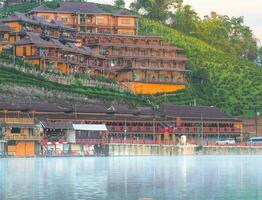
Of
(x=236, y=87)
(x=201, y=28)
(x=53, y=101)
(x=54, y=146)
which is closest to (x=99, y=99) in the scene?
(x=53, y=101)

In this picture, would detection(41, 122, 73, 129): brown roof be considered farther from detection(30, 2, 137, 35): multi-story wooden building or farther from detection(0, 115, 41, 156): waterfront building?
detection(30, 2, 137, 35): multi-story wooden building

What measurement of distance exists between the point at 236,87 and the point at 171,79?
11.7 m

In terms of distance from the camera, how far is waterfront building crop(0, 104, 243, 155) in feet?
375

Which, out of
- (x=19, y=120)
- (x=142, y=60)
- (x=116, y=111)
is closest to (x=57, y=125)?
(x=19, y=120)

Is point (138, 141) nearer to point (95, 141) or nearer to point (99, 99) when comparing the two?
point (95, 141)

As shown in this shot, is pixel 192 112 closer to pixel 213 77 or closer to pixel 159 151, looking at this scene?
pixel 159 151

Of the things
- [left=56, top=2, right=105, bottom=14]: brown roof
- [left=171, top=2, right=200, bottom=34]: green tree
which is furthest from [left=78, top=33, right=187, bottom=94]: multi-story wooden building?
[left=171, top=2, right=200, bottom=34]: green tree

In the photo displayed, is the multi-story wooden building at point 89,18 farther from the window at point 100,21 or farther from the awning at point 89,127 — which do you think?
the awning at point 89,127

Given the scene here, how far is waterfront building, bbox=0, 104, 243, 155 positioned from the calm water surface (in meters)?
29.8

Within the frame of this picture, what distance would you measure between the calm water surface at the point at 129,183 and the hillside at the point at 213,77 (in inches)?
2240

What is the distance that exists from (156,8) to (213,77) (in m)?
35.9

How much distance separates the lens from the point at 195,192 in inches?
2203

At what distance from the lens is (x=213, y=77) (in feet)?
523

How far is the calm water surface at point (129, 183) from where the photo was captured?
53.9 m
